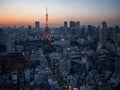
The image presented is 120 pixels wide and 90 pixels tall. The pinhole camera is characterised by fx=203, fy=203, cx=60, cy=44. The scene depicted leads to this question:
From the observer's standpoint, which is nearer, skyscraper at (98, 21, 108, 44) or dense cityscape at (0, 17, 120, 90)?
dense cityscape at (0, 17, 120, 90)

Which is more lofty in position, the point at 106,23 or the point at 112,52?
the point at 106,23

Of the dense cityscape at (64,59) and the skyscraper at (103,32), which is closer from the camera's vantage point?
the dense cityscape at (64,59)

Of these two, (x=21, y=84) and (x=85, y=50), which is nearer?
(x=21, y=84)

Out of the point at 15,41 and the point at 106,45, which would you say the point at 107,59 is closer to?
the point at 106,45

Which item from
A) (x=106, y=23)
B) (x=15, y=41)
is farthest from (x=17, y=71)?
(x=106, y=23)

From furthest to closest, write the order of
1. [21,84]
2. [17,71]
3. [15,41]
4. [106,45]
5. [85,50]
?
[85,50], [106,45], [15,41], [17,71], [21,84]

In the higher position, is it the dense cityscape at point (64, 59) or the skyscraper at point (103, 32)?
the skyscraper at point (103, 32)

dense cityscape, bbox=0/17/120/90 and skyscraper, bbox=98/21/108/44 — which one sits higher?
skyscraper, bbox=98/21/108/44

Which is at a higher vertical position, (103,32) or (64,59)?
(103,32)
